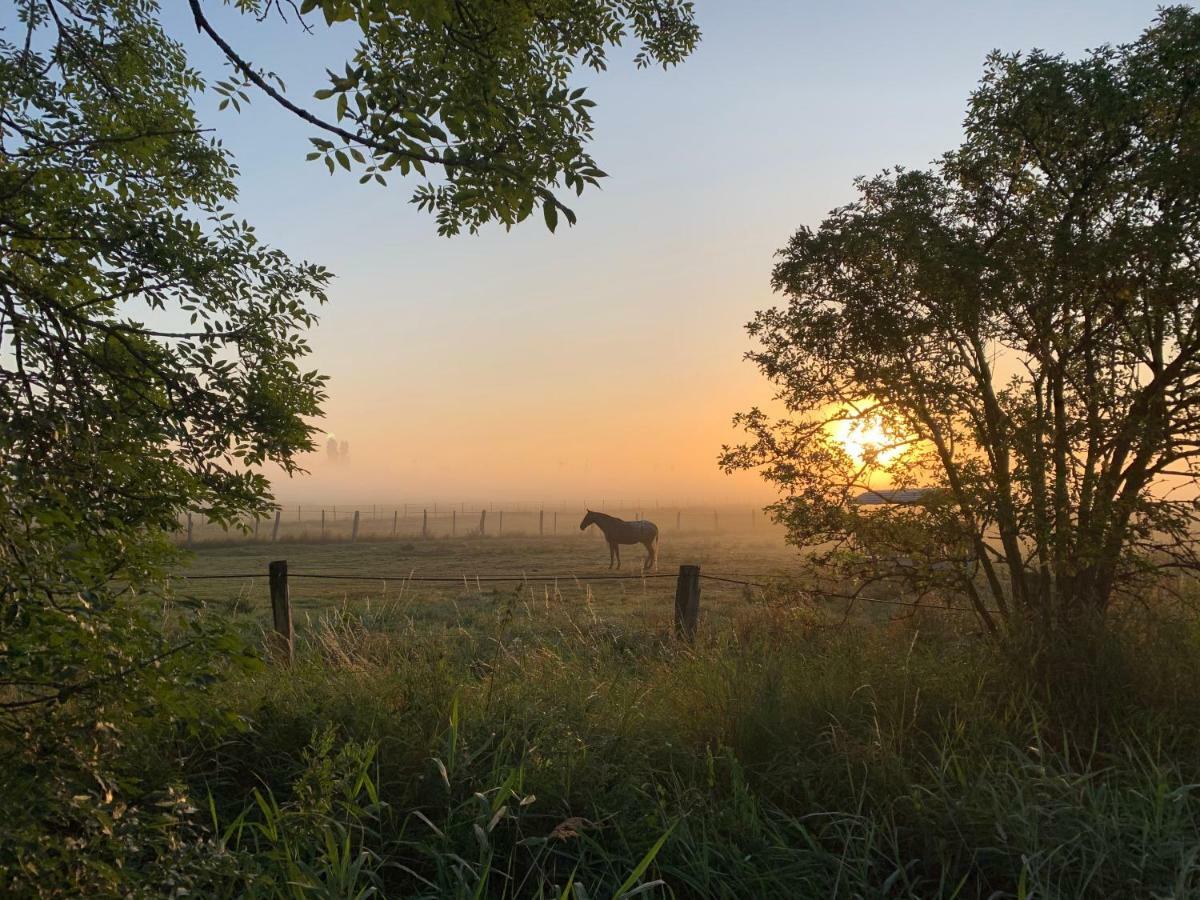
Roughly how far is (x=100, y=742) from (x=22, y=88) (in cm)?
410

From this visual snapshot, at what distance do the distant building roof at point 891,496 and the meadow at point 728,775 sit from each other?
1431 millimetres

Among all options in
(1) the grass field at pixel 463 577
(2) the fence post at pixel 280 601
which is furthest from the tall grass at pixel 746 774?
(2) the fence post at pixel 280 601

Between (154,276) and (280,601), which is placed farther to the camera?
(280,601)

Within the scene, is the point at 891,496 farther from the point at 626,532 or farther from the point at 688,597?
the point at 626,532

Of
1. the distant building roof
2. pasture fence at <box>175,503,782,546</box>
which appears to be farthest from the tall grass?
pasture fence at <box>175,503,782,546</box>

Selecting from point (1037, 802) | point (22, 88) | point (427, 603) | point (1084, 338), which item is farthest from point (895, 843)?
point (427, 603)

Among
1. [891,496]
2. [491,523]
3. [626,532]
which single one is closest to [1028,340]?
[891,496]

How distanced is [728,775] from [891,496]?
403 cm

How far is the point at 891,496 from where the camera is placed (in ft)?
23.6

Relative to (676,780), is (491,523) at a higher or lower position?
lower

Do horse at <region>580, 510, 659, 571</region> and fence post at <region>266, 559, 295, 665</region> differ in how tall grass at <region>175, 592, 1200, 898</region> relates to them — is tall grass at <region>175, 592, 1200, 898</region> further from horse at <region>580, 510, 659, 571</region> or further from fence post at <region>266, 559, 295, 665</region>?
horse at <region>580, 510, 659, 571</region>

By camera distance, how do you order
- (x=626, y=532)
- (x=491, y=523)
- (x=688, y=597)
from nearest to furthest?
(x=688, y=597)
(x=626, y=532)
(x=491, y=523)

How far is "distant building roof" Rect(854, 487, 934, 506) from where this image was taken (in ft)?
22.5

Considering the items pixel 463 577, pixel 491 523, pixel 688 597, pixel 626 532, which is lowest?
pixel 491 523
